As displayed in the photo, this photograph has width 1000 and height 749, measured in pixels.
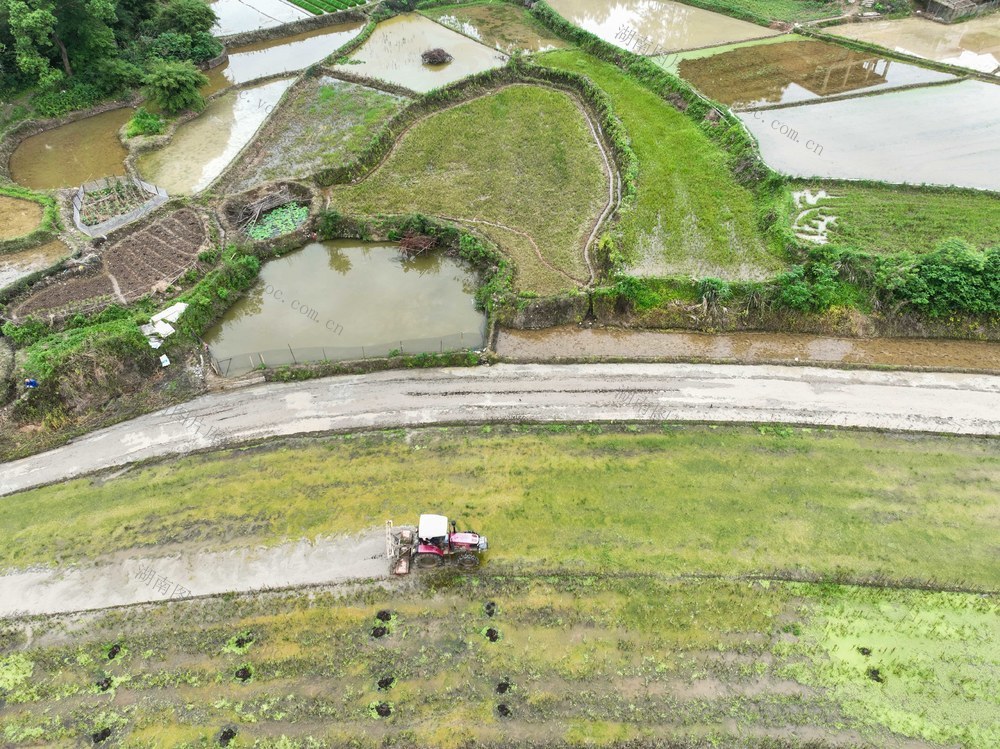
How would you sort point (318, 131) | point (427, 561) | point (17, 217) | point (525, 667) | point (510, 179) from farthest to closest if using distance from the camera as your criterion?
point (318, 131), point (510, 179), point (17, 217), point (427, 561), point (525, 667)

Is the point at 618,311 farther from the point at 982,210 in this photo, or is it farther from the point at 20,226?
the point at 20,226

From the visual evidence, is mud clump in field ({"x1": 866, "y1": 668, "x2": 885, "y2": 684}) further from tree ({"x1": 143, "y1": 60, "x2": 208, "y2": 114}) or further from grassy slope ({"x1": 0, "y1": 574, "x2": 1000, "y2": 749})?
tree ({"x1": 143, "y1": 60, "x2": 208, "y2": 114})

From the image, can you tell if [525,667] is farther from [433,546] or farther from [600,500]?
[600,500]

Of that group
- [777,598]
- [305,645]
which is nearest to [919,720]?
[777,598]

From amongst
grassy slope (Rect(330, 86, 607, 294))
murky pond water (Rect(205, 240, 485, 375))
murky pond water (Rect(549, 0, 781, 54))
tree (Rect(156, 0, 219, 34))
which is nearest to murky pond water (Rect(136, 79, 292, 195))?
tree (Rect(156, 0, 219, 34))

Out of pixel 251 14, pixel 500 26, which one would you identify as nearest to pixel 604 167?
pixel 500 26

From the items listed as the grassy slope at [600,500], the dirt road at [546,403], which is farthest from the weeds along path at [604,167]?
the grassy slope at [600,500]

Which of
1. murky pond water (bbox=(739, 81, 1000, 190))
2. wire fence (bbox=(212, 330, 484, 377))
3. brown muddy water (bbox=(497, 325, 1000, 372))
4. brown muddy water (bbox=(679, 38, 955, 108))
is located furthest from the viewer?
brown muddy water (bbox=(679, 38, 955, 108))
